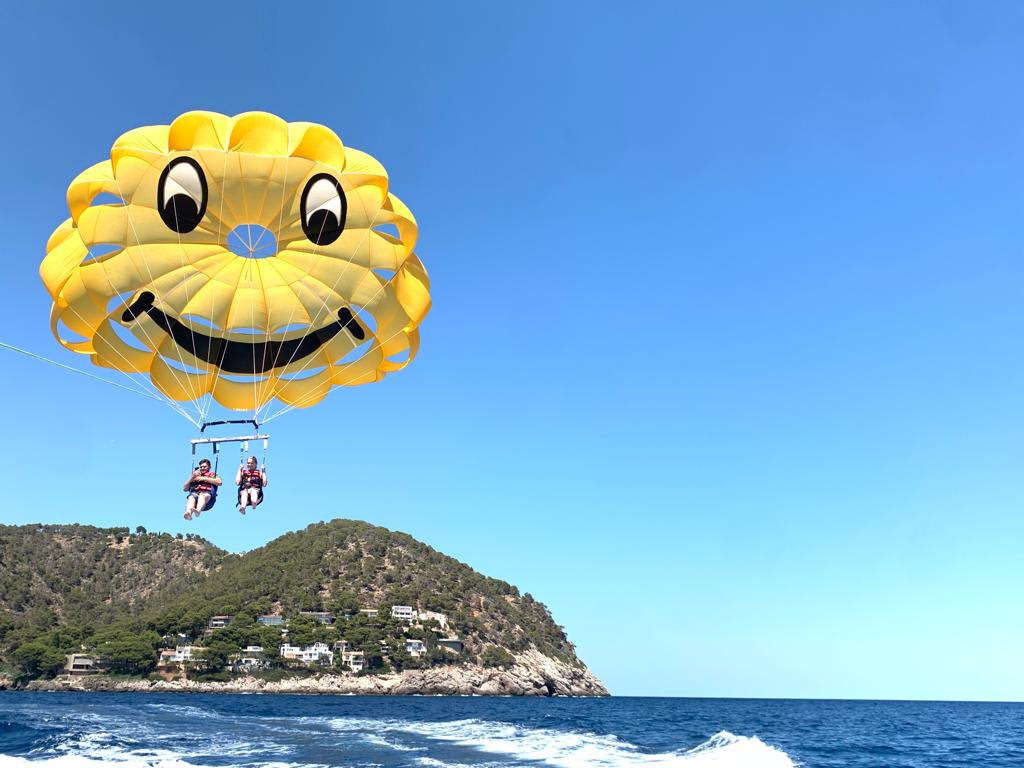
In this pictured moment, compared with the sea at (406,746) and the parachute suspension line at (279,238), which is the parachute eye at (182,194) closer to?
the parachute suspension line at (279,238)

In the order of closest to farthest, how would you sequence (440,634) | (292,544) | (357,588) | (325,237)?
(325,237)
(440,634)
(357,588)
(292,544)

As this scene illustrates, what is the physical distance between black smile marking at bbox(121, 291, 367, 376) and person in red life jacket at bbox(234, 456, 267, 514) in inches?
120

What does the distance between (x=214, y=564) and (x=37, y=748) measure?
124 metres

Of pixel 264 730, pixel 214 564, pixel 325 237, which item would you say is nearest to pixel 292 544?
pixel 214 564

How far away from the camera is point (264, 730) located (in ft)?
94.1

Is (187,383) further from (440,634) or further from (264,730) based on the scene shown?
(440,634)

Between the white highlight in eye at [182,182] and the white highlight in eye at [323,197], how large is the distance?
202 cm

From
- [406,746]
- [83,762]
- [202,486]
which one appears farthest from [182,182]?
[406,746]

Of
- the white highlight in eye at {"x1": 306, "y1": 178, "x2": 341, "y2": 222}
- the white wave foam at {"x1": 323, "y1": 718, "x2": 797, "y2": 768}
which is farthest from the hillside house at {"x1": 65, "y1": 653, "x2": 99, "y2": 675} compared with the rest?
the white highlight in eye at {"x1": 306, "y1": 178, "x2": 341, "y2": 222}

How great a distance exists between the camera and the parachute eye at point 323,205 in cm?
1499

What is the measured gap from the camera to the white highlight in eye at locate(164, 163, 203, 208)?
14.4 m

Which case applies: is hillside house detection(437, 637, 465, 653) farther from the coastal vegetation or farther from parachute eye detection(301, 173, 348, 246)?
parachute eye detection(301, 173, 348, 246)

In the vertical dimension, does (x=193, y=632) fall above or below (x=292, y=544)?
below

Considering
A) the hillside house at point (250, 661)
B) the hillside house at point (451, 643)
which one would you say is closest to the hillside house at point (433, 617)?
the hillside house at point (451, 643)
